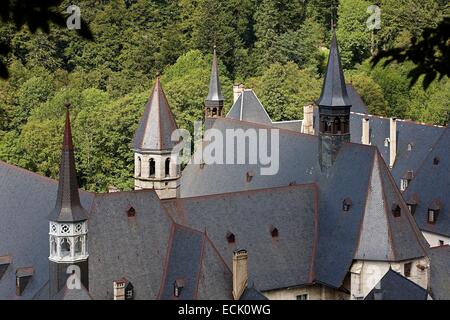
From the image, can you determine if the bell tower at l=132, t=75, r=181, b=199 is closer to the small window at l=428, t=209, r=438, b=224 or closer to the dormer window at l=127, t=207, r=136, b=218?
the dormer window at l=127, t=207, r=136, b=218

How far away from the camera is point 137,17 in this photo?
4636 inches

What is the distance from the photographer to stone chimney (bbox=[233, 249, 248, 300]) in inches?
1615

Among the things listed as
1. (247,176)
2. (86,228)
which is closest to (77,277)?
(86,228)

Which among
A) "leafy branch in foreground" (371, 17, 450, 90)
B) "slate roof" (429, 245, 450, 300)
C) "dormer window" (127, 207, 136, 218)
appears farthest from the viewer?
"slate roof" (429, 245, 450, 300)

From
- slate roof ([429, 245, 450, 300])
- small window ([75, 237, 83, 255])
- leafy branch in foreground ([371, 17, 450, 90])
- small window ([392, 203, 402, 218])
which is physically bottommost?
slate roof ([429, 245, 450, 300])

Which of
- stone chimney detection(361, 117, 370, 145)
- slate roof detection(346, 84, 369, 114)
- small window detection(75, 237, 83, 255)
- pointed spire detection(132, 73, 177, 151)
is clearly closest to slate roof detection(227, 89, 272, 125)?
slate roof detection(346, 84, 369, 114)

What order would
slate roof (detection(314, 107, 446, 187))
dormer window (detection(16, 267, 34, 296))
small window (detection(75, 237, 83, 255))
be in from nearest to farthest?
small window (detection(75, 237, 83, 255))
dormer window (detection(16, 267, 34, 296))
slate roof (detection(314, 107, 446, 187))

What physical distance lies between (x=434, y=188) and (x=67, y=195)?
27406 mm

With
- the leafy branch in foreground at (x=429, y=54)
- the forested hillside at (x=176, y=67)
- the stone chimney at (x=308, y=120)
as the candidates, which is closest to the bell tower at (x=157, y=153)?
the forested hillside at (x=176, y=67)

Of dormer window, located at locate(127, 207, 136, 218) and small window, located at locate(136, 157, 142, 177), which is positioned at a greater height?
small window, located at locate(136, 157, 142, 177)

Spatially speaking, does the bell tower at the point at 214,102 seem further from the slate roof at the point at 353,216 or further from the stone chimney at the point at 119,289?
the stone chimney at the point at 119,289

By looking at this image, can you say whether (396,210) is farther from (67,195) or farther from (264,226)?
(67,195)
